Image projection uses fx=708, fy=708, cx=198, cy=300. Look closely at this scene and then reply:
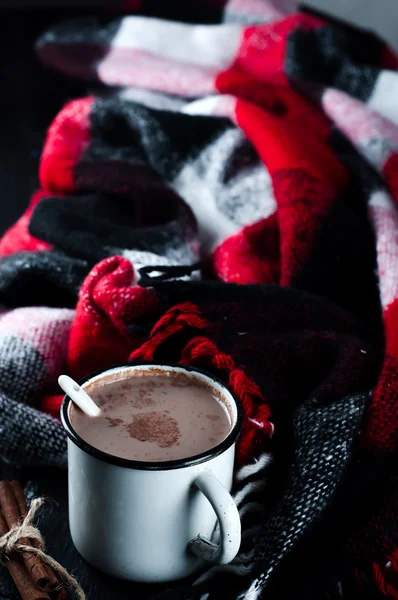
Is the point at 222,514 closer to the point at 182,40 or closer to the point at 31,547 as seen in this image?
the point at 31,547

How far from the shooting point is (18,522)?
54 cm

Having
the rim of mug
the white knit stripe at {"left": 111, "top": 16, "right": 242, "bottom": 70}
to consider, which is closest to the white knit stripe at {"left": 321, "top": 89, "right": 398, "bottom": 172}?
the white knit stripe at {"left": 111, "top": 16, "right": 242, "bottom": 70}

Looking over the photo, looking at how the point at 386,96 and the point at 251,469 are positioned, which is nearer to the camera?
the point at 251,469

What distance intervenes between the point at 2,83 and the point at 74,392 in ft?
4.03

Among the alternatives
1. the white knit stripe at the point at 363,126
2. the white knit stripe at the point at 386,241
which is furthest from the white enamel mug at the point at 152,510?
the white knit stripe at the point at 363,126

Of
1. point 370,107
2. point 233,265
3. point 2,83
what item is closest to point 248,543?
point 233,265

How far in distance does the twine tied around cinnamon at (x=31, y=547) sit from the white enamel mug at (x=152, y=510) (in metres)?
0.02

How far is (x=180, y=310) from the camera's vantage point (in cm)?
65

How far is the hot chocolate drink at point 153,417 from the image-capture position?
0.48m

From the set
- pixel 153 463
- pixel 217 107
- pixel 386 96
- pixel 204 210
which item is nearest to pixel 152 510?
pixel 153 463

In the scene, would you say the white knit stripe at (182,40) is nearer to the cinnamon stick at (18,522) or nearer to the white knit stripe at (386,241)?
the white knit stripe at (386,241)

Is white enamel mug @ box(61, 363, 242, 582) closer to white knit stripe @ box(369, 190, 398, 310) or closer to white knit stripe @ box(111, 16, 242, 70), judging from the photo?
white knit stripe @ box(369, 190, 398, 310)

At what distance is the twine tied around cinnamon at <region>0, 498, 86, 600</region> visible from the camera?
492 millimetres

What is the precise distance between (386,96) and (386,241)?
1.28ft
